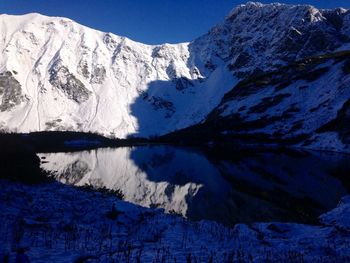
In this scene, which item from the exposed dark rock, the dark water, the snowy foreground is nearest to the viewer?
the snowy foreground

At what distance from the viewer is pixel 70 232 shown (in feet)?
73.5

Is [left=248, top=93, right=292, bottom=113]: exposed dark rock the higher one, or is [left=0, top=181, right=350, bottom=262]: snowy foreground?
[left=248, top=93, right=292, bottom=113]: exposed dark rock

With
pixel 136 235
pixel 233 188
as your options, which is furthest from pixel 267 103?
pixel 136 235

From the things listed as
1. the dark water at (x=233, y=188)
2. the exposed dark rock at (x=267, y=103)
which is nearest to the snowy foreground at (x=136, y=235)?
the dark water at (x=233, y=188)

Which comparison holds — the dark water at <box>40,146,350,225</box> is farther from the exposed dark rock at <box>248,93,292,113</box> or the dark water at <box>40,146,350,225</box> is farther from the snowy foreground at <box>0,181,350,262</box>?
the exposed dark rock at <box>248,93,292,113</box>

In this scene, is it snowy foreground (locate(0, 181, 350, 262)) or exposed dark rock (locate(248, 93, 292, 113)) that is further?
exposed dark rock (locate(248, 93, 292, 113))

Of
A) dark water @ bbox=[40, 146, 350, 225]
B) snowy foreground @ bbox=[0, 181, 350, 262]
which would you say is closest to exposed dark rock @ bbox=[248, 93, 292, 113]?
dark water @ bbox=[40, 146, 350, 225]

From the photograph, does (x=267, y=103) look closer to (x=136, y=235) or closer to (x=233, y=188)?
(x=233, y=188)

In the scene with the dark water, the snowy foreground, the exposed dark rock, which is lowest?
the snowy foreground

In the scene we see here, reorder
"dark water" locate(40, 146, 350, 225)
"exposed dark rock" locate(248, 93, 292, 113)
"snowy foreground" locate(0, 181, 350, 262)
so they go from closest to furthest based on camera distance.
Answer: "snowy foreground" locate(0, 181, 350, 262), "dark water" locate(40, 146, 350, 225), "exposed dark rock" locate(248, 93, 292, 113)

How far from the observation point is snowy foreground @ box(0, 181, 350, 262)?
18750 millimetres

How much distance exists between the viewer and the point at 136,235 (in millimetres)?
23391

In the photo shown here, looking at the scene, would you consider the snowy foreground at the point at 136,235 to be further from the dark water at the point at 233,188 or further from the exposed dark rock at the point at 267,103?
the exposed dark rock at the point at 267,103

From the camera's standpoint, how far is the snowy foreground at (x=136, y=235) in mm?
18750
